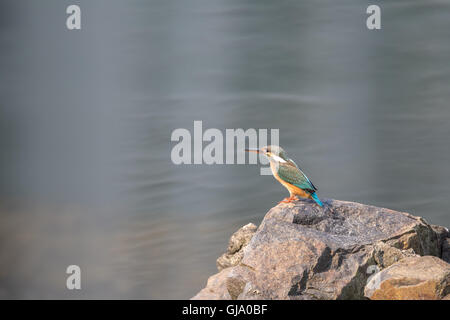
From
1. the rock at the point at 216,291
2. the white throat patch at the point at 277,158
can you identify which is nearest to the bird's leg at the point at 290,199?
the white throat patch at the point at 277,158

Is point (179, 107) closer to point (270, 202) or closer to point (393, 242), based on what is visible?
point (270, 202)

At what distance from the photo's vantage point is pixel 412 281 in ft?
7.70

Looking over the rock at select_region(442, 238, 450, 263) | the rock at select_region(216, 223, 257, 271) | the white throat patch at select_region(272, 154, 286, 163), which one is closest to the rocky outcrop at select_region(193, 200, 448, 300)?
the rock at select_region(442, 238, 450, 263)

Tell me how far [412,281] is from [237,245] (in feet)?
3.92

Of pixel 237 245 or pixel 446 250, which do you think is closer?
pixel 446 250

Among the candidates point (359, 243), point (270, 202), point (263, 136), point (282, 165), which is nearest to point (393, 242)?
point (359, 243)

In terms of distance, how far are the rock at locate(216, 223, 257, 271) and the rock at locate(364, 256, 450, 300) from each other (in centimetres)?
90

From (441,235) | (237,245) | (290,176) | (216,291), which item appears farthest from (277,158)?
(441,235)

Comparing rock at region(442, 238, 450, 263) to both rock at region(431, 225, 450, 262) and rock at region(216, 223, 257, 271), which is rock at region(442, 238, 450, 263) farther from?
rock at region(216, 223, 257, 271)

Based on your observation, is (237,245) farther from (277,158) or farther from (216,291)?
(216,291)

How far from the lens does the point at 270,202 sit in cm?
664

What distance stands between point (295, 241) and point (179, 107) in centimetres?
590

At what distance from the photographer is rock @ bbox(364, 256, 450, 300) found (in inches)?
91.1

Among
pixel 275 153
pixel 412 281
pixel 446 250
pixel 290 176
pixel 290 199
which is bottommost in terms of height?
pixel 446 250
